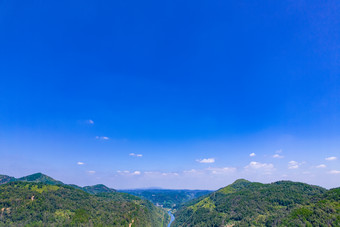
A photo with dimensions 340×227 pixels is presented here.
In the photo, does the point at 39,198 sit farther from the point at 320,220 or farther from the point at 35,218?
the point at 320,220

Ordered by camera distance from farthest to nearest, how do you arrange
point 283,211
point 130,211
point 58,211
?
1. point 130,211
2. point 283,211
3. point 58,211

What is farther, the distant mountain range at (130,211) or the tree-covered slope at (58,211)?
the tree-covered slope at (58,211)

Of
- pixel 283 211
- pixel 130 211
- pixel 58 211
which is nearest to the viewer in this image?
pixel 58 211

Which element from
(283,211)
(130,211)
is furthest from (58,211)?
(283,211)

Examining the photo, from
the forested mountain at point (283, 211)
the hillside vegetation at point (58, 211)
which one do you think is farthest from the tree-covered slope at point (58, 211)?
the forested mountain at point (283, 211)

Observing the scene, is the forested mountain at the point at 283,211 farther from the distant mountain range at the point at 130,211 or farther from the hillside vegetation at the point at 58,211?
the hillside vegetation at the point at 58,211

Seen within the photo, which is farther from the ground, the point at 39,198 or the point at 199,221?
the point at 39,198

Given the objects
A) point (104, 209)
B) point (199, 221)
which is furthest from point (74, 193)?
point (199, 221)

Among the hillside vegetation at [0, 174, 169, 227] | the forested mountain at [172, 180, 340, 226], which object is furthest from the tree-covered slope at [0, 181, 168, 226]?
the forested mountain at [172, 180, 340, 226]

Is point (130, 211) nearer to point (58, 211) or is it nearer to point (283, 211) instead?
point (58, 211)

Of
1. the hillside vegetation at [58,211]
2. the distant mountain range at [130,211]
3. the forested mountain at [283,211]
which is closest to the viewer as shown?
the forested mountain at [283,211]

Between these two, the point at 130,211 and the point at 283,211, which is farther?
the point at 130,211
